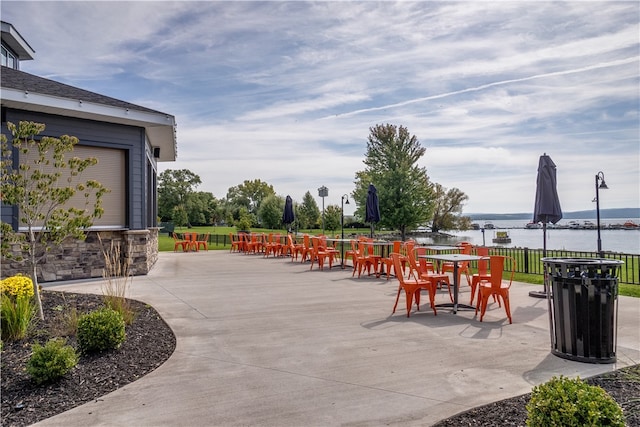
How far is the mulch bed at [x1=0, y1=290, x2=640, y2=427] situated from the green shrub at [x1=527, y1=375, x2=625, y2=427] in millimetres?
562

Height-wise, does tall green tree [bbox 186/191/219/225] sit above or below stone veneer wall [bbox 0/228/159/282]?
above

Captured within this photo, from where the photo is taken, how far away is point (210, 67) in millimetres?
11375

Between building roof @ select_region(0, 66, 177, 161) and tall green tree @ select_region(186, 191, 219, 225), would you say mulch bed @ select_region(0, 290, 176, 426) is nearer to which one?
building roof @ select_region(0, 66, 177, 161)

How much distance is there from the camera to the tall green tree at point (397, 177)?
103 feet

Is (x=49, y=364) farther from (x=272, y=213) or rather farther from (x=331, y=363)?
(x=272, y=213)

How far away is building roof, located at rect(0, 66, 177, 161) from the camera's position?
7.90 metres

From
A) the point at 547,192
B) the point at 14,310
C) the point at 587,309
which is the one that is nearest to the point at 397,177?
the point at 547,192

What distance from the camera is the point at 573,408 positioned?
2.06m

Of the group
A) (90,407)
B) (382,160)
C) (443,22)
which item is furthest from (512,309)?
(382,160)

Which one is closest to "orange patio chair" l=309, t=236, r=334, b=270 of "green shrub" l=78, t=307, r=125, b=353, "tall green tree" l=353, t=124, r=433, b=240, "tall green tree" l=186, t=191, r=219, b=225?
"green shrub" l=78, t=307, r=125, b=353

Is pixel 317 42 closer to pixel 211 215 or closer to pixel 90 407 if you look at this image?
pixel 90 407

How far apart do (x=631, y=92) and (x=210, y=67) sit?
926cm

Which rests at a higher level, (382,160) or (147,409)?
(382,160)

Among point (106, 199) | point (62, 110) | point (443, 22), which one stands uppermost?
point (443, 22)
